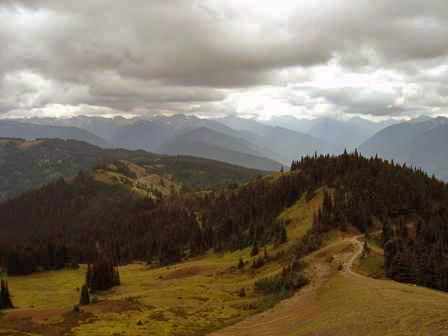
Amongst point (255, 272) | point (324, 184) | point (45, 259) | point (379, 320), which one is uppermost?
point (324, 184)

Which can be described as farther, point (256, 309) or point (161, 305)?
point (161, 305)

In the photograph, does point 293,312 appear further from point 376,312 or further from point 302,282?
point 302,282

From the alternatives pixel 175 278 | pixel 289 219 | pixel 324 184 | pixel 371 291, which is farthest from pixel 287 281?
pixel 324 184

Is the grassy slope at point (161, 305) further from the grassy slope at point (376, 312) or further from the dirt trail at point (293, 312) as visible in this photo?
the grassy slope at point (376, 312)

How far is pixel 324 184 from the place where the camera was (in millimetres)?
194125

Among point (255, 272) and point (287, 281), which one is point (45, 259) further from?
point (287, 281)

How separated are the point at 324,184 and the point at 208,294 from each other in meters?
123

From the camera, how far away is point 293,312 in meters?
62.7

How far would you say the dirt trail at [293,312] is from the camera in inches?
2189

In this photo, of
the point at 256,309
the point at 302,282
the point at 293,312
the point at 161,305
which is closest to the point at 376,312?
the point at 293,312

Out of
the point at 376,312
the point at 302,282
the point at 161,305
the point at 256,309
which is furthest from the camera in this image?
the point at 302,282

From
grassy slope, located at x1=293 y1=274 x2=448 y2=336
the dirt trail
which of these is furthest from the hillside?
the dirt trail

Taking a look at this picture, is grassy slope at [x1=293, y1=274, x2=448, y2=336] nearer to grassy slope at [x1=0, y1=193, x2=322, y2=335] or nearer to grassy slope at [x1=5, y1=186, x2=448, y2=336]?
grassy slope at [x1=5, y1=186, x2=448, y2=336]

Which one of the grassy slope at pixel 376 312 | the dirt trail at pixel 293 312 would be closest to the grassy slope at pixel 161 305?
the dirt trail at pixel 293 312
